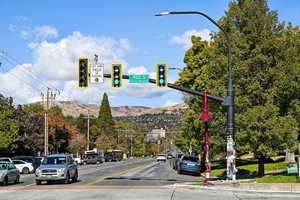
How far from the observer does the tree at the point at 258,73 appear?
26.1 metres

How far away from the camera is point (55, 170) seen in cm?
2659

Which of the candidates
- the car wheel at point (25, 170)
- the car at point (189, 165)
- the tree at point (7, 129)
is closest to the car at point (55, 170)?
the car at point (189, 165)

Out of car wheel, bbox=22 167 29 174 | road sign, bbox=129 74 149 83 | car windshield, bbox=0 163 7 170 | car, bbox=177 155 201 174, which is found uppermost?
road sign, bbox=129 74 149 83

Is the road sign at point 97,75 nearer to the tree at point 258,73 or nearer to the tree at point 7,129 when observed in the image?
the tree at point 258,73

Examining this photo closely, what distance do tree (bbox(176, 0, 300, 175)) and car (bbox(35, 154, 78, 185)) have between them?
8817mm

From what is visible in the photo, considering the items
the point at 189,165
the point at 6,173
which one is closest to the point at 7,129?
the point at 189,165

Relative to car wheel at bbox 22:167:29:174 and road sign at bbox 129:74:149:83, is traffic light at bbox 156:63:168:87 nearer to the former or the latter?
road sign at bbox 129:74:149:83

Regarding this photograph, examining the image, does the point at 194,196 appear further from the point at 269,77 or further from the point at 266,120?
the point at 269,77

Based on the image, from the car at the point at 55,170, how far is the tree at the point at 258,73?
8817 mm

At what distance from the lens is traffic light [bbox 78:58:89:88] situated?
25.5 m

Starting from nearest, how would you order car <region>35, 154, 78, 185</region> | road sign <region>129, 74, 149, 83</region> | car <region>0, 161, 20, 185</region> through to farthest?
car <region>0, 161, 20, 185</region>
car <region>35, 154, 78, 185</region>
road sign <region>129, 74, 149, 83</region>

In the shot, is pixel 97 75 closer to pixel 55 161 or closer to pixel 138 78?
pixel 138 78

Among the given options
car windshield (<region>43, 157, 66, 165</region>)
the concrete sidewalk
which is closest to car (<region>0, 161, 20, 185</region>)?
car windshield (<region>43, 157, 66, 165</region>)

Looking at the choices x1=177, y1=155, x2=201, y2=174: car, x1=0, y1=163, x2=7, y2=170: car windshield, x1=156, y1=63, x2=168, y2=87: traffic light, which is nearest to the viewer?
x1=156, y1=63, x2=168, y2=87: traffic light
